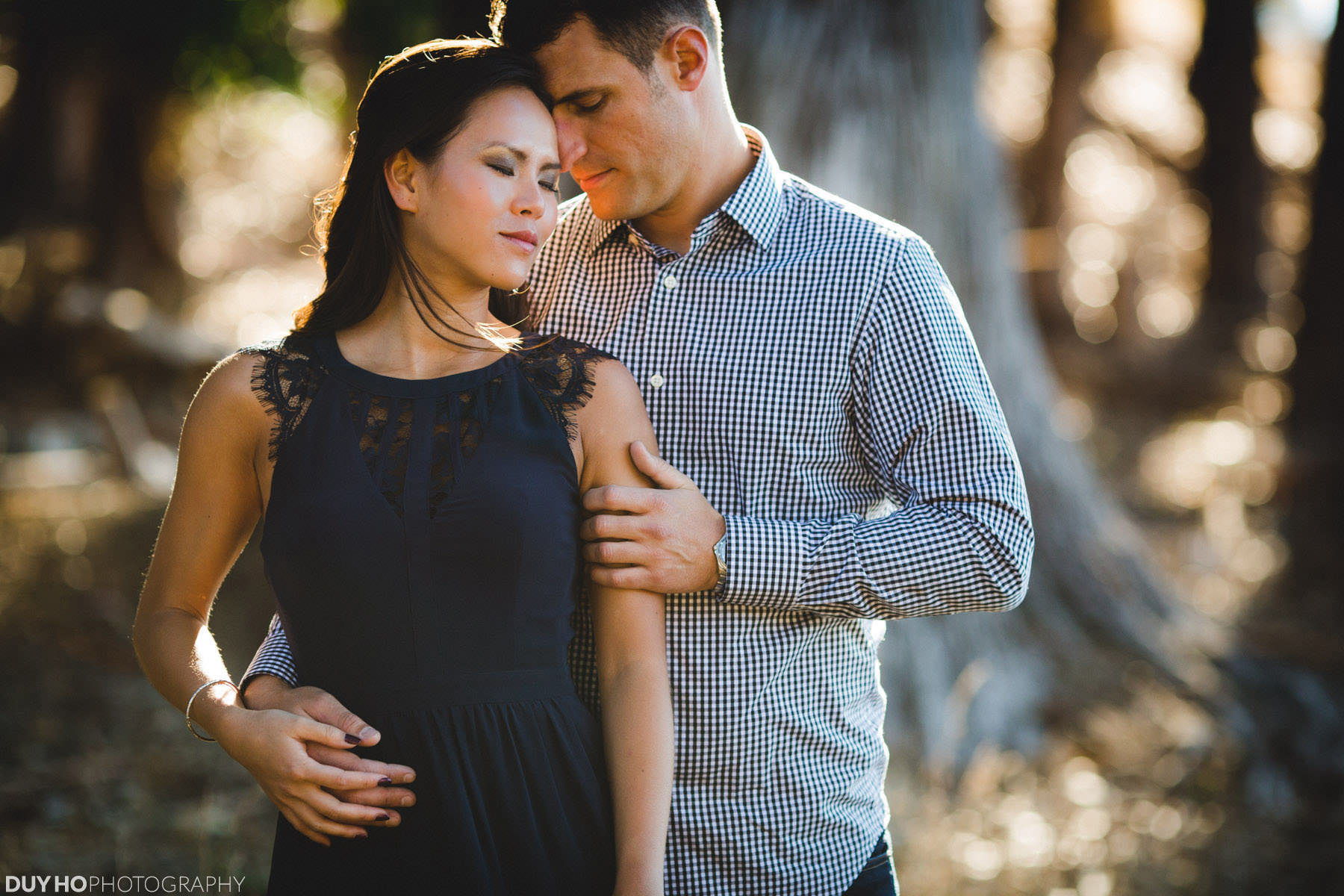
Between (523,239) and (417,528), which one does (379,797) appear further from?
(523,239)

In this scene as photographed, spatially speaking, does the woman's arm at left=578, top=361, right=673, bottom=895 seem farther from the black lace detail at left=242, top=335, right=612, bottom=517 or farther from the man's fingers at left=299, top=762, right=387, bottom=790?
the man's fingers at left=299, top=762, right=387, bottom=790

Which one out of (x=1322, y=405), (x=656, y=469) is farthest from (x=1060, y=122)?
(x=656, y=469)

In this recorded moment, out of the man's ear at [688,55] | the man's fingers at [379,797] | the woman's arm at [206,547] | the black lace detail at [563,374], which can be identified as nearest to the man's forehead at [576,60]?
the man's ear at [688,55]

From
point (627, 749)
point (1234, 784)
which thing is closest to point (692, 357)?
point (627, 749)

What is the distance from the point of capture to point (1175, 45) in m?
16.8

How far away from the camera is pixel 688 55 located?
7.03ft

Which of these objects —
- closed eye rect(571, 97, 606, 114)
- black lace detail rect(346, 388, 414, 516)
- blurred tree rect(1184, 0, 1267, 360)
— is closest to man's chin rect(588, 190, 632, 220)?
closed eye rect(571, 97, 606, 114)

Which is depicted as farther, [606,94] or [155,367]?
[155,367]

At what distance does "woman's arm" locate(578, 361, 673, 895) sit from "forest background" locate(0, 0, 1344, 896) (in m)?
0.65

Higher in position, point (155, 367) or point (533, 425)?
point (155, 367)

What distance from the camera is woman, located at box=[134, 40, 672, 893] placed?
1.68m

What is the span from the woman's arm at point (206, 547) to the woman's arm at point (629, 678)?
1.44 feet

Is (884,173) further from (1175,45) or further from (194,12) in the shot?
(1175,45)

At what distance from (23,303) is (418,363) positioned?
389 inches
